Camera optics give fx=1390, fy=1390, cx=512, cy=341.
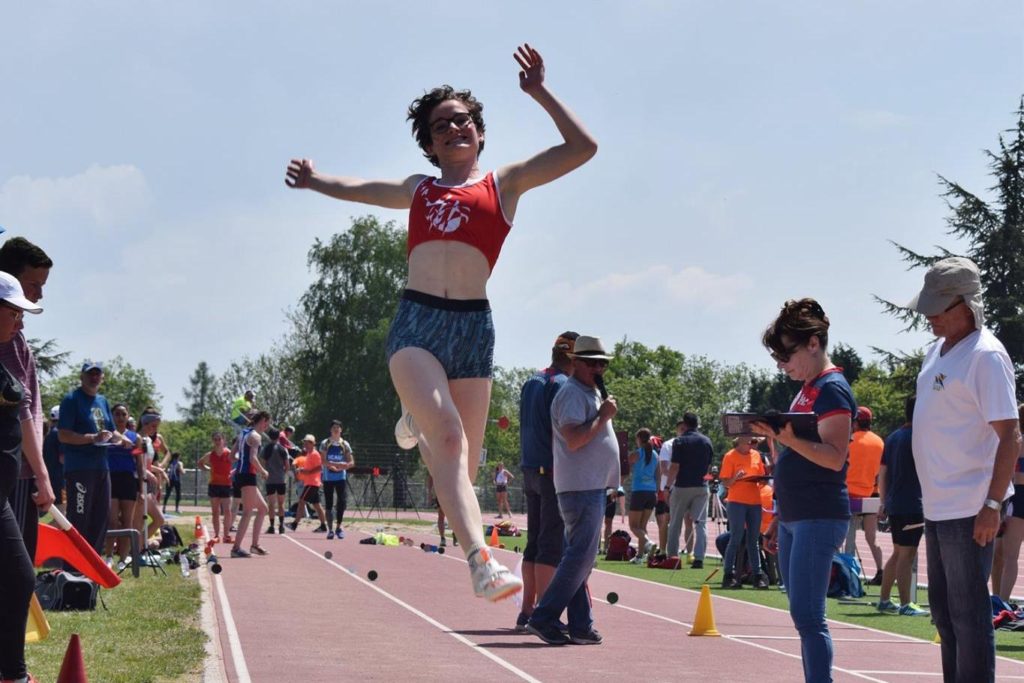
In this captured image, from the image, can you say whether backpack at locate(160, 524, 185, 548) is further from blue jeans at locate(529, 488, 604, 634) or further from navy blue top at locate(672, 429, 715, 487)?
blue jeans at locate(529, 488, 604, 634)

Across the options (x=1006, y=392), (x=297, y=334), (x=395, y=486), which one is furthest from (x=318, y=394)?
(x=1006, y=392)

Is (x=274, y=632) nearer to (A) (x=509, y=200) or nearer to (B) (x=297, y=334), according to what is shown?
(A) (x=509, y=200)

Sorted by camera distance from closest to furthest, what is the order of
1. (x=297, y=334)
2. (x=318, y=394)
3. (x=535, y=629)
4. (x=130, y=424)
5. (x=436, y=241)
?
(x=436, y=241) < (x=535, y=629) < (x=130, y=424) < (x=318, y=394) < (x=297, y=334)

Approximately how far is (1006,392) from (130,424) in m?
15.9

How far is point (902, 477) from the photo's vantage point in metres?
13.3

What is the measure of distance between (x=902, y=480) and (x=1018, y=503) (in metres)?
1.07

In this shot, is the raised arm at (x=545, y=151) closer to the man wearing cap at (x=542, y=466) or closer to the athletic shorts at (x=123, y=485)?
the man wearing cap at (x=542, y=466)

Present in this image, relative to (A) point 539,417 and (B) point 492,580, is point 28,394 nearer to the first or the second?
(B) point 492,580

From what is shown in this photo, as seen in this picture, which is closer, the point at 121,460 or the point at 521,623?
the point at 521,623

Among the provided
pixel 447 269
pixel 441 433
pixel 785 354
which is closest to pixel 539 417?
pixel 785 354

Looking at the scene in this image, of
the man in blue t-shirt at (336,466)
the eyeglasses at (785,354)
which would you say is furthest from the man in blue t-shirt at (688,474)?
the eyeglasses at (785,354)

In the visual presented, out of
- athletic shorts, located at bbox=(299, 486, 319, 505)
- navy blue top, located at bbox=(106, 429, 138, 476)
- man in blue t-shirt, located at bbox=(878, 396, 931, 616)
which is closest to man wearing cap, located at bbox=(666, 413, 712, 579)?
man in blue t-shirt, located at bbox=(878, 396, 931, 616)

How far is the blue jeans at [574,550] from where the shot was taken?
33.2ft

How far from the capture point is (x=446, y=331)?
5438 millimetres
